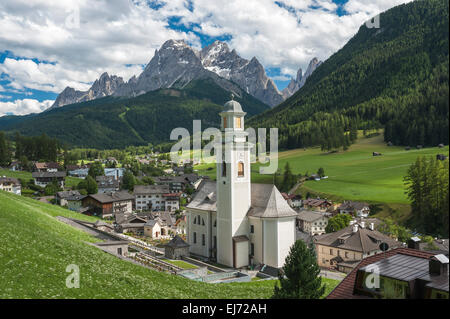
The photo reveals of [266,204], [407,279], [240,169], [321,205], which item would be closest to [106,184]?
[321,205]

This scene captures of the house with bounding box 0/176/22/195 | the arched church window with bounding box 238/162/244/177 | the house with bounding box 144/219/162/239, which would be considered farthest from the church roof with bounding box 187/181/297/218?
the house with bounding box 0/176/22/195

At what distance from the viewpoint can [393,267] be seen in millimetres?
9734

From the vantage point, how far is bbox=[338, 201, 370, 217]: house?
7338 cm

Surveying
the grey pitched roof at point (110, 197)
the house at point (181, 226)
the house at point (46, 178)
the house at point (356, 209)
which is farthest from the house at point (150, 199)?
the house at point (356, 209)

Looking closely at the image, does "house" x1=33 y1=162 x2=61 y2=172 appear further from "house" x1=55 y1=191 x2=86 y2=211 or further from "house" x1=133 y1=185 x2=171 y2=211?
"house" x1=133 y1=185 x2=171 y2=211

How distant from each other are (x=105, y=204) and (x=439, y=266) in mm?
93266

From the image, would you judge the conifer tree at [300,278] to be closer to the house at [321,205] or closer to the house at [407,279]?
the house at [407,279]

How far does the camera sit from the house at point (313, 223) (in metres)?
73.8

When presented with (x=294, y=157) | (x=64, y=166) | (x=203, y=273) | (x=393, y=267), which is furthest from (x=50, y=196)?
(x=393, y=267)

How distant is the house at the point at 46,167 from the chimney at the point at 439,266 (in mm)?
132715

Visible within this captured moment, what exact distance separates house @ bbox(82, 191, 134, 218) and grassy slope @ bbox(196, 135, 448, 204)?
35368 millimetres

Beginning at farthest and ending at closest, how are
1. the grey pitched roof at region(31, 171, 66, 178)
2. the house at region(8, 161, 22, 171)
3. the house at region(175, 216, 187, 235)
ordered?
the house at region(8, 161, 22, 171) → the grey pitched roof at region(31, 171, 66, 178) → the house at region(175, 216, 187, 235)

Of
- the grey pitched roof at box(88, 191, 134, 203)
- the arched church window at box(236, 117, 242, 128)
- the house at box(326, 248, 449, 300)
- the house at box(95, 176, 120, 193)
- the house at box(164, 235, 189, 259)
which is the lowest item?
the house at box(164, 235, 189, 259)
